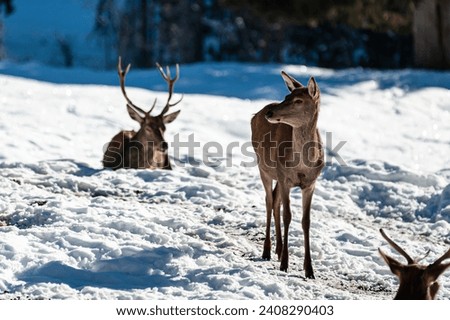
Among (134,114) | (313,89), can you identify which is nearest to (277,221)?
(313,89)

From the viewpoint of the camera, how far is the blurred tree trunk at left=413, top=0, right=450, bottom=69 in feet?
72.4

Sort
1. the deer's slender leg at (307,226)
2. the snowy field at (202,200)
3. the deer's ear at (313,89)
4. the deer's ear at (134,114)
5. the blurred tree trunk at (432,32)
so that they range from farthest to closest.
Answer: the blurred tree trunk at (432,32) → the deer's ear at (134,114) → the deer's slender leg at (307,226) → the deer's ear at (313,89) → the snowy field at (202,200)

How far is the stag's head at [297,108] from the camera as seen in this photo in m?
7.70

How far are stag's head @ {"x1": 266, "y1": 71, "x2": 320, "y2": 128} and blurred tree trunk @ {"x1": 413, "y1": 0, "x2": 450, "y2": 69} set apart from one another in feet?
49.3

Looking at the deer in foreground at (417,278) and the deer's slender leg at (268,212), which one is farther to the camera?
the deer's slender leg at (268,212)

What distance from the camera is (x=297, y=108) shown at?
7.75 meters

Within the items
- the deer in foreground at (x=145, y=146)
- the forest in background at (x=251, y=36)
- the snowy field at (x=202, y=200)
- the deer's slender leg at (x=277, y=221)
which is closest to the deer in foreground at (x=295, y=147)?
the deer's slender leg at (x=277, y=221)

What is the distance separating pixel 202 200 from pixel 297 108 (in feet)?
9.29

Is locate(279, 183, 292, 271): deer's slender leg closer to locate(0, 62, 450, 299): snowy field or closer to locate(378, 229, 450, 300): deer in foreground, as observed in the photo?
locate(0, 62, 450, 299): snowy field

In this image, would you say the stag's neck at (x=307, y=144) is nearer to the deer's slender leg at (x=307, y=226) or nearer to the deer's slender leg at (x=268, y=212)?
the deer's slender leg at (x=307, y=226)

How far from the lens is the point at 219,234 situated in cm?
880

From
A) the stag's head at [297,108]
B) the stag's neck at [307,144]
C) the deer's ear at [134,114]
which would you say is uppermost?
the stag's head at [297,108]

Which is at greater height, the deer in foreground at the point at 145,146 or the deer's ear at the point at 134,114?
the deer's ear at the point at 134,114

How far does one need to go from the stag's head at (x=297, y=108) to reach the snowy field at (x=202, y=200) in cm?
125
